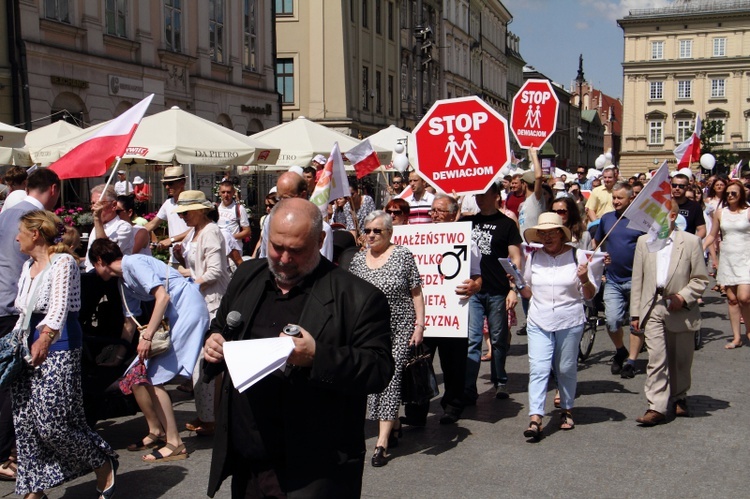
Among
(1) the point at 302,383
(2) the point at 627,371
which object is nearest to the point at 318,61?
(2) the point at 627,371

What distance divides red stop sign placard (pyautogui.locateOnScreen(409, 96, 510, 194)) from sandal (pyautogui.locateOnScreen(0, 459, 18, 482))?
454 centimetres

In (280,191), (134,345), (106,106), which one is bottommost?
(134,345)

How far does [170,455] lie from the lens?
682 centimetres

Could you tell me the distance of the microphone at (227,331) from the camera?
11.7 ft

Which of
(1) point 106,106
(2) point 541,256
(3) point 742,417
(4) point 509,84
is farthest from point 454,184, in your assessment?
(4) point 509,84

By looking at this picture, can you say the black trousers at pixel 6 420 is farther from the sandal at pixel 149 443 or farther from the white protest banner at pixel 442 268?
the white protest banner at pixel 442 268

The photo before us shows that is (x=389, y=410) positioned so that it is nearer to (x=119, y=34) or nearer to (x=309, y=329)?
→ (x=309, y=329)

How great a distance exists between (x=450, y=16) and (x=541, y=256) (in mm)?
61660

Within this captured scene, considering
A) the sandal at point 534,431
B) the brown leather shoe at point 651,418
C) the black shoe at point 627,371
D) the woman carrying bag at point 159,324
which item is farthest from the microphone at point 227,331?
the black shoe at point 627,371

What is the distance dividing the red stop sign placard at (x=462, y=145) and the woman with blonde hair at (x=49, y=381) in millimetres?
4249

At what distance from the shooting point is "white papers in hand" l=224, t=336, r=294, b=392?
3330mm

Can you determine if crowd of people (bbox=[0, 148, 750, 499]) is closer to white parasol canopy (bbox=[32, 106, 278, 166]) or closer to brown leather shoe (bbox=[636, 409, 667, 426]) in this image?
→ brown leather shoe (bbox=[636, 409, 667, 426])

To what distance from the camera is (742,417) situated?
797cm

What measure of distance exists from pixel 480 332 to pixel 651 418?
160 cm
